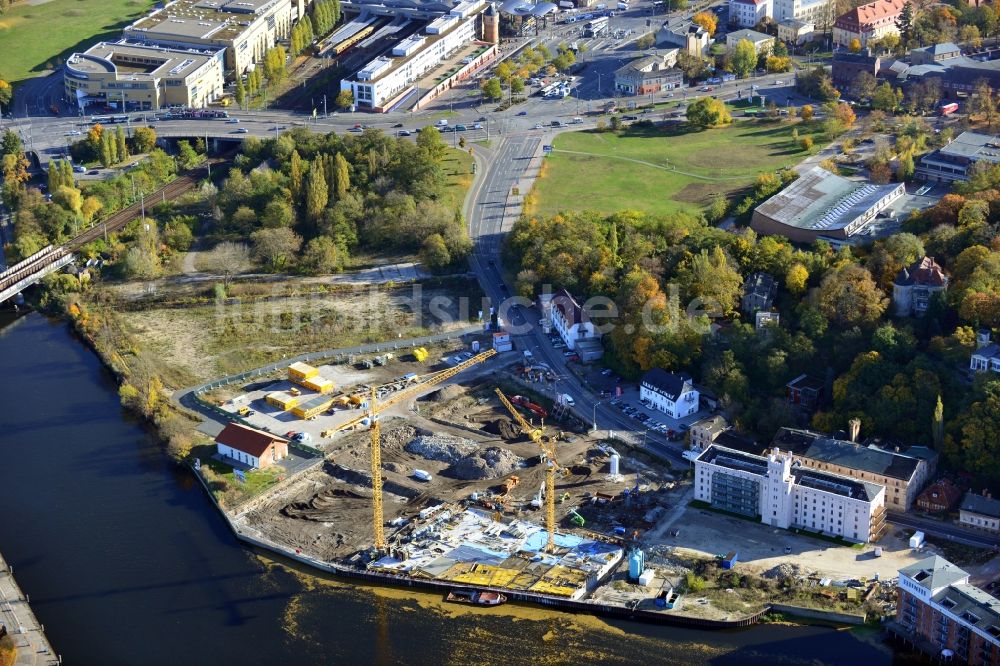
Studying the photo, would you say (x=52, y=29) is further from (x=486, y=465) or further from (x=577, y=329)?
(x=486, y=465)

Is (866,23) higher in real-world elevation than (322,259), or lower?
higher

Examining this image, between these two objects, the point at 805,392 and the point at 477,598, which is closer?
the point at 477,598

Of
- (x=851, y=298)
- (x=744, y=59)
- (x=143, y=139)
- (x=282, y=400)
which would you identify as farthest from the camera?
(x=744, y=59)

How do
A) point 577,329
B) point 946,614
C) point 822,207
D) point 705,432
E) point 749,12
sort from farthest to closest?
point 749,12
point 822,207
point 577,329
point 705,432
point 946,614

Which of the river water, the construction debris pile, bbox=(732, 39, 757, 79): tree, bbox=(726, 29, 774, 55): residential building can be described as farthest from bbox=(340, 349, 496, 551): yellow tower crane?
bbox=(726, 29, 774, 55): residential building

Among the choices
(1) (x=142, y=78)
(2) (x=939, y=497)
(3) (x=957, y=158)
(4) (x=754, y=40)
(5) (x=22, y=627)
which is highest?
(1) (x=142, y=78)

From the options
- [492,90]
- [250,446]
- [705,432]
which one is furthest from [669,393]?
[492,90]

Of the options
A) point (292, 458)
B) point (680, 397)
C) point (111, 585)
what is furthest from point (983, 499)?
point (111, 585)
